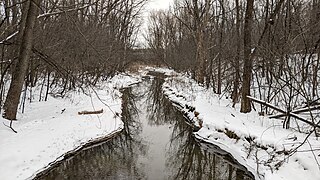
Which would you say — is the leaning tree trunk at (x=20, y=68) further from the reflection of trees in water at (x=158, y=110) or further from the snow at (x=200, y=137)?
the reflection of trees in water at (x=158, y=110)

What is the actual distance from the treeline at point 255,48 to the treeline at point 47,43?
5.15 m

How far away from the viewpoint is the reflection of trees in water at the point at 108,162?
7836mm

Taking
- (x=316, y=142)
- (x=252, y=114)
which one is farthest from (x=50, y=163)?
(x=252, y=114)

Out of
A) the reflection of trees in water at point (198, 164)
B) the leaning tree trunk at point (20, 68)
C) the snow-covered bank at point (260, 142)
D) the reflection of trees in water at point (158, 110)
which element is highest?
the leaning tree trunk at point (20, 68)

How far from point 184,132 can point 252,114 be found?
9.50ft

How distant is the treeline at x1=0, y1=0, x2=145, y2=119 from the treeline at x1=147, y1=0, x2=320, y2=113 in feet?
16.9

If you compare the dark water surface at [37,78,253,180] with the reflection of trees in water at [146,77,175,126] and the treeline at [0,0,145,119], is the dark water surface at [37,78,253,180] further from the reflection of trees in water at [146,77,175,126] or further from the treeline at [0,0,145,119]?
the treeline at [0,0,145,119]

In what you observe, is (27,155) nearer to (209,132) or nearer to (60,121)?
(60,121)

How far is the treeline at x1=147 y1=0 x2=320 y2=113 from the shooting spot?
10906mm

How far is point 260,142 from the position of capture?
8.05 meters

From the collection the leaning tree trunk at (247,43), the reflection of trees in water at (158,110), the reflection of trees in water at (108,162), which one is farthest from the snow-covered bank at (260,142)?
the reflection of trees in water at (108,162)

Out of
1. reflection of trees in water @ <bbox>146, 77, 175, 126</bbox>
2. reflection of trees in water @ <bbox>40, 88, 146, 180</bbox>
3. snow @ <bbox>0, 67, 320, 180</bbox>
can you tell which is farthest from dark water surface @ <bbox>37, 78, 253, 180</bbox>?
reflection of trees in water @ <bbox>146, 77, 175, 126</bbox>

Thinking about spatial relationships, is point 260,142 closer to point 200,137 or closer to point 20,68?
point 200,137

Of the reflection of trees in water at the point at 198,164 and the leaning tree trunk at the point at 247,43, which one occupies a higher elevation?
the leaning tree trunk at the point at 247,43
